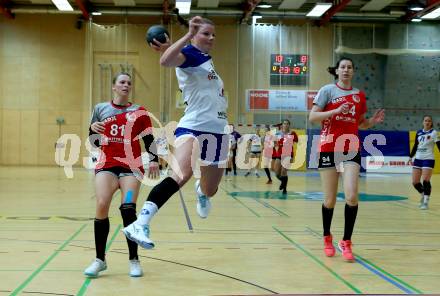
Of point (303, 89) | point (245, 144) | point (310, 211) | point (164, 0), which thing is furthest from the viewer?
point (303, 89)

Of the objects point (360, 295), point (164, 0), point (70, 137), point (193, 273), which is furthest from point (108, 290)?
point (70, 137)

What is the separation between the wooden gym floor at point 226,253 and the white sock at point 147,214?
58 centimetres

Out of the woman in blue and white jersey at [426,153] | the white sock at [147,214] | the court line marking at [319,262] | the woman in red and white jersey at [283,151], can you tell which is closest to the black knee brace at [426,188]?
the woman in blue and white jersey at [426,153]

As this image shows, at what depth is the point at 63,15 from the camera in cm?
3075

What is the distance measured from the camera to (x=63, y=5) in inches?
1109

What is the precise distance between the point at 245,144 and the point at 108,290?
21.7 meters

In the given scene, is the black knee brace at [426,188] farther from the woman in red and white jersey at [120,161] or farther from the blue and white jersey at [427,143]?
the woman in red and white jersey at [120,161]

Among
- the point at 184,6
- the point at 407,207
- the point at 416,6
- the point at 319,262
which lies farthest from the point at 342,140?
the point at 416,6

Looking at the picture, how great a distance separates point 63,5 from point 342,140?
24.5m

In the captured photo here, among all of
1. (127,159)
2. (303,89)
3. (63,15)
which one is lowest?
(127,159)

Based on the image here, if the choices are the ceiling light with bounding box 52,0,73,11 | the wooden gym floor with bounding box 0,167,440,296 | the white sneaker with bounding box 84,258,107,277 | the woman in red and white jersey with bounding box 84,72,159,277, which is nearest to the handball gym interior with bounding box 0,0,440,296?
the ceiling light with bounding box 52,0,73,11

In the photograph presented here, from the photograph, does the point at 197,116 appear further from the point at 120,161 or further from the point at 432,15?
the point at 432,15

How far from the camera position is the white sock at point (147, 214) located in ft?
15.1

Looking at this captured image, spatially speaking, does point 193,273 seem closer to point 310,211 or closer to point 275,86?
point 310,211
